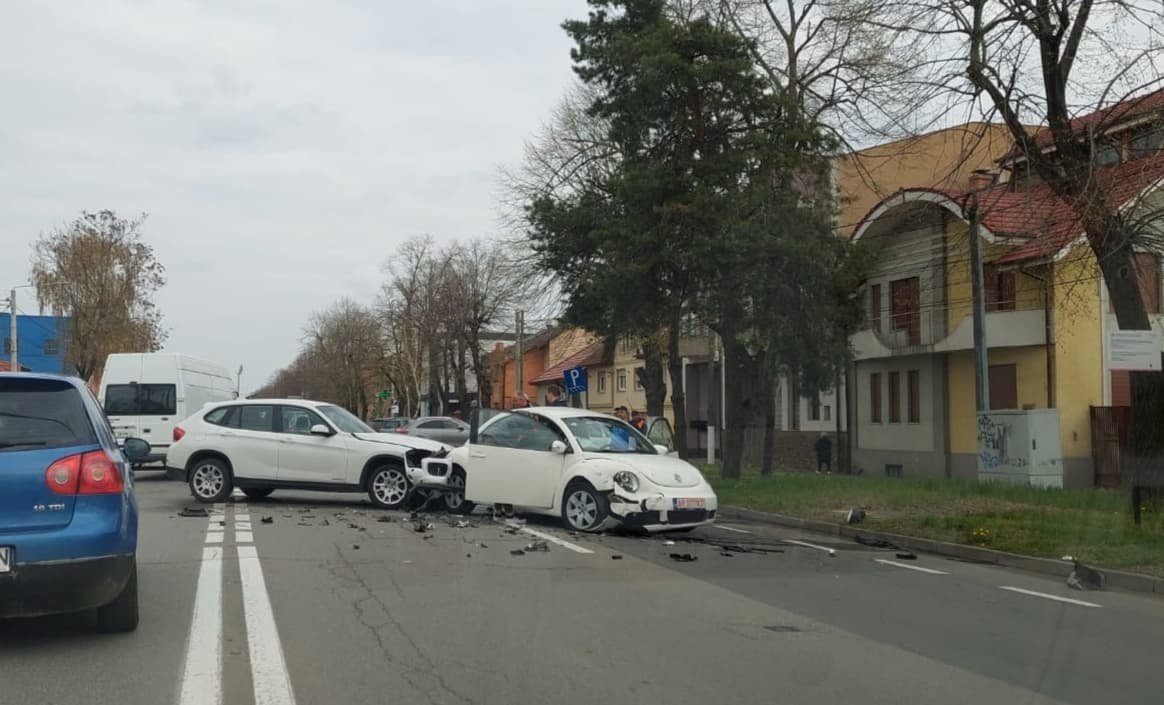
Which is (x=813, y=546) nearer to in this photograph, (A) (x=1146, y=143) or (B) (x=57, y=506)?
(A) (x=1146, y=143)

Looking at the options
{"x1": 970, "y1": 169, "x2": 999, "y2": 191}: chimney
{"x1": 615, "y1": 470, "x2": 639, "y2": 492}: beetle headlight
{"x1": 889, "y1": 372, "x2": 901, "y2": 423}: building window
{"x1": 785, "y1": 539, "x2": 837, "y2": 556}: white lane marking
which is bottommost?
{"x1": 785, "y1": 539, "x2": 837, "y2": 556}: white lane marking

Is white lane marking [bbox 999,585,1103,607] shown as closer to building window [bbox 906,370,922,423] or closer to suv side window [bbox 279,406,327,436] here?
suv side window [bbox 279,406,327,436]

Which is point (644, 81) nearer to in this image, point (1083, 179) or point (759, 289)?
point (759, 289)

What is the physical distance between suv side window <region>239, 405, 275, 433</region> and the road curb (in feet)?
24.0

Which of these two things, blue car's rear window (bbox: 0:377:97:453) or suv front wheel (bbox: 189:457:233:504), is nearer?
blue car's rear window (bbox: 0:377:97:453)

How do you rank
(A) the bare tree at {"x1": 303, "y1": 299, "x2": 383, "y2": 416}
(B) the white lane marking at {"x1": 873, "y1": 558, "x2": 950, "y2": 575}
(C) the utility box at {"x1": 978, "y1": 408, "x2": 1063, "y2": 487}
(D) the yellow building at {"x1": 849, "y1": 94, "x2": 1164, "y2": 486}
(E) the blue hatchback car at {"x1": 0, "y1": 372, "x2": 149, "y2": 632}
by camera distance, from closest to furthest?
(E) the blue hatchback car at {"x1": 0, "y1": 372, "x2": 149, "y2": 632} → (B) the white lane marking at {"x1": 873, "y1": 558, "x2": 950, "y2": 575} → (C) the utility box at {"x1": 978, "y1": 408, "x2": 1063, "y2": 487} → (D) the yellow building at {"x1": 849, "y1": 94, "x2": 1164, "y2": 486} → (A) the bare tree at {"x1": 303, "y1": 299, "x2": 383, "y2": 416}

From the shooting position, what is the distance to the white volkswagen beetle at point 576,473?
1276cm

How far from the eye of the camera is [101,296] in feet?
165

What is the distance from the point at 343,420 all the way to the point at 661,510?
20.8 feet

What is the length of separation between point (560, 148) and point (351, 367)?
2118 inches

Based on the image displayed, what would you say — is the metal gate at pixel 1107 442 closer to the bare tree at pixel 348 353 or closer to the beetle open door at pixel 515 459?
the beetle open door at pixel 515 459

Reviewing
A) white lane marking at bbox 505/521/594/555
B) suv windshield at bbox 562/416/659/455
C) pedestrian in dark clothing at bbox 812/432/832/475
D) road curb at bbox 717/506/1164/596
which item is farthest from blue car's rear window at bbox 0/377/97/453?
pedestrian in dark clothing at bbox 812/432/832/475

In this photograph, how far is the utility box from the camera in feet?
60.9

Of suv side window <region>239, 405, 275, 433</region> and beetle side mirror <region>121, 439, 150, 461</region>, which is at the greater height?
suv side window <region>239, 405, 275, 433</region>
